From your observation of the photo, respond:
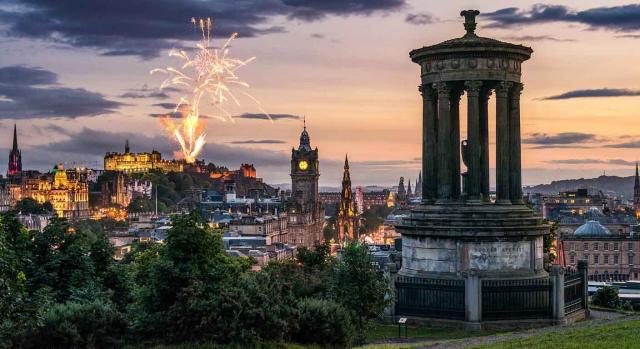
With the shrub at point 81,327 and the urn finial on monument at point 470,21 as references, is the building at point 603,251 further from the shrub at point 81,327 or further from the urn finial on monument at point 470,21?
the shrub at point 81,327

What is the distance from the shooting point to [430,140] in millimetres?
44719

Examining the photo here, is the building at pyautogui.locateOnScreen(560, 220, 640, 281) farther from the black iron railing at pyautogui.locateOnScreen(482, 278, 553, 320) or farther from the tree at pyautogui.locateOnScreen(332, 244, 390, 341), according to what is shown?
the tree at pyautogui.locateOnScreen(332, 244, 390, 341)

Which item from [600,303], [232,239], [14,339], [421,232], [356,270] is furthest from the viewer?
[232,239]

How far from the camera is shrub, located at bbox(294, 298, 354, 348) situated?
34.0 m

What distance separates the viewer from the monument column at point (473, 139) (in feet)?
141

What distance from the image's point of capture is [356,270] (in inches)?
1540

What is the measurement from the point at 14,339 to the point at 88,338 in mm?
2123

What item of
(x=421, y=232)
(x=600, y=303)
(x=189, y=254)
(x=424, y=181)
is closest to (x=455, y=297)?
(x=421, y=232)

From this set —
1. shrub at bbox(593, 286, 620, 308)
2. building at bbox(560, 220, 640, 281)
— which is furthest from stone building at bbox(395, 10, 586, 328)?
building at bbox(560, 220, 640, 281)

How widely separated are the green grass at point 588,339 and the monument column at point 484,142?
397 inches

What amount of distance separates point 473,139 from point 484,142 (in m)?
1.31

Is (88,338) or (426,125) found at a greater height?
(426,125)

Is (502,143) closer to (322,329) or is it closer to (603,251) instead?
(322,329)

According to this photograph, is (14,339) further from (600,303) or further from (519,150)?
(600,303)
